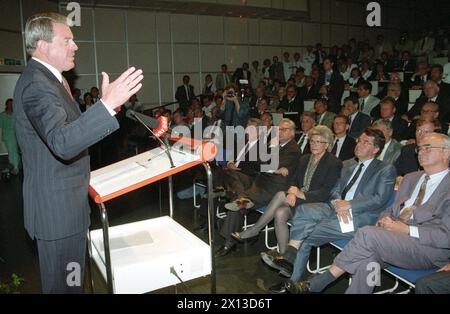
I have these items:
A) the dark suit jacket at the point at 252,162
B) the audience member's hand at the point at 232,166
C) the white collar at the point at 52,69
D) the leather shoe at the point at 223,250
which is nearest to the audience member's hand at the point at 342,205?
the leather shoe at the point at 223,250

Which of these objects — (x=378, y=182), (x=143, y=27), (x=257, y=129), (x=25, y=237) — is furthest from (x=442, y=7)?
(x=25, y=237)

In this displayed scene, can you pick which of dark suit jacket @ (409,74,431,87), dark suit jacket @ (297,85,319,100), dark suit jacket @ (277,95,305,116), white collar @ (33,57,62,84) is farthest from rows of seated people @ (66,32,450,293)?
white collar @ (33,57,62,84)

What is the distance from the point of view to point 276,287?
3018 millimetres

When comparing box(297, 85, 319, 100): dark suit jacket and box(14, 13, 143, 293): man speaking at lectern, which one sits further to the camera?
box(297, 85, 319, 100): dark suit jacket

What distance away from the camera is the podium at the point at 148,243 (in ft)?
5.24

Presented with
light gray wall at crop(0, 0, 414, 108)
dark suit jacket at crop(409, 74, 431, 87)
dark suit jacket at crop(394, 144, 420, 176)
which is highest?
light gray wall at crop(0, 0, 414, 108)

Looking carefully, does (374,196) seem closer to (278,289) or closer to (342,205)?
(342,205)

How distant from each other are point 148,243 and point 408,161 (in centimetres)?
311

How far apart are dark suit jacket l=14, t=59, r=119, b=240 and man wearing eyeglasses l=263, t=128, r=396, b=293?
1.90 m

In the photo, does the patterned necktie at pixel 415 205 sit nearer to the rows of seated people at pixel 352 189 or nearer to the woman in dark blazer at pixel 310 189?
the rows of seated people at pixel 352 189

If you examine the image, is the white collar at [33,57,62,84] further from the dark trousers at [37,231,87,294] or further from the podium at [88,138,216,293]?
the dark trousers at [37,231,87,294]

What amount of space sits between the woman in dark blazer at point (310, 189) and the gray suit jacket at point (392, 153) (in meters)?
0.94

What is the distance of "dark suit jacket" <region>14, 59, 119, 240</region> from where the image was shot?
4.41 feet
